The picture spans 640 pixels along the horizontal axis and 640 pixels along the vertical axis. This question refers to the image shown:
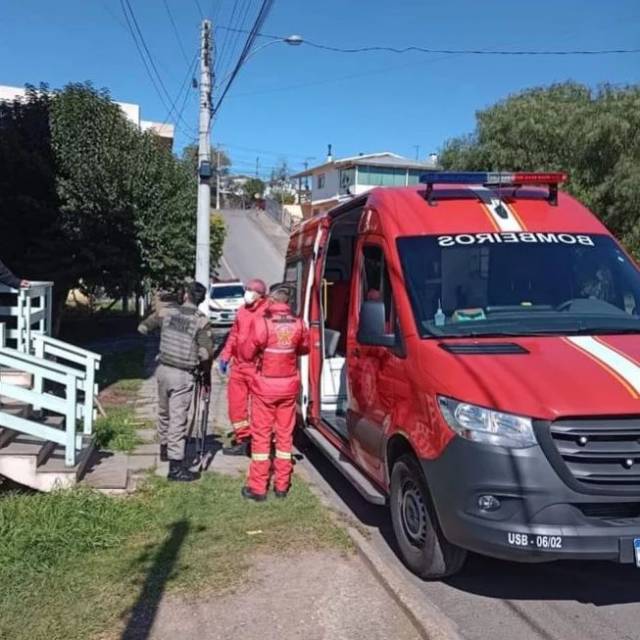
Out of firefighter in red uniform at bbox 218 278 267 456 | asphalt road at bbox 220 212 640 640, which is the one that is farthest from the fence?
asphalt road at bbox 220 212 640 640

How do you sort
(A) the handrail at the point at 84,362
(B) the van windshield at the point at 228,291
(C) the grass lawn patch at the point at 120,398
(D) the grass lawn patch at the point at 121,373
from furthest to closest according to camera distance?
(B) the van windshield at the point at 228,291 < (D) the grass lawn patch at the point at 121,373 < (C) the grass lawn patch at the point at 120,398 < (A) the handrail at the point at 84,362

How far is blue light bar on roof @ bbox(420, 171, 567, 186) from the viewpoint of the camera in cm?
559

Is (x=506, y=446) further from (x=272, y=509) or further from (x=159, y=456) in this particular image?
(x=159, y=456)

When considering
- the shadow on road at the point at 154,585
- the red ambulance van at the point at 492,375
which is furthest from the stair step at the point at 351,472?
the shadow on road at the point at 154,585

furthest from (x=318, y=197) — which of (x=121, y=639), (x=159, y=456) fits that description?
(x=121, y=639)

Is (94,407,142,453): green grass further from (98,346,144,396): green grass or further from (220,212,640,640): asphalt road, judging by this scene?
(220,212,640,640): asphalt road

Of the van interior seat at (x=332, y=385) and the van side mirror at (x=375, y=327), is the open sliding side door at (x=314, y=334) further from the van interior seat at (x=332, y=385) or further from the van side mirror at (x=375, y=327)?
the van side mirror at (x=375, y=327)

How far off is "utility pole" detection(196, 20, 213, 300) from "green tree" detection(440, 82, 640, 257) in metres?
6.94

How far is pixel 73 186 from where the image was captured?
16.6 m

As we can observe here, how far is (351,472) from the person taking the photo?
5.75 metres

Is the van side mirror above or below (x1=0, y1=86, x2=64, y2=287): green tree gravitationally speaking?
below

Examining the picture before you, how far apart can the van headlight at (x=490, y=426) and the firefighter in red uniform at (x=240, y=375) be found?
4.00m

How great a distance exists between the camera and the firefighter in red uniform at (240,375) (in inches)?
309

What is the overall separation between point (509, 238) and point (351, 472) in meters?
2.02
